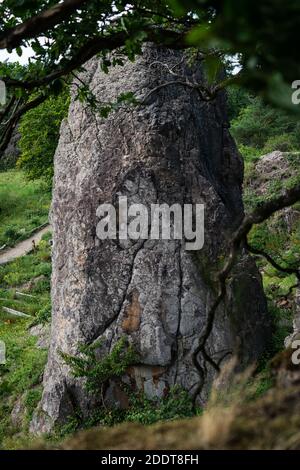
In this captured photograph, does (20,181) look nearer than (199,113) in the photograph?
No

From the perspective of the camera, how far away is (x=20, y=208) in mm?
31516

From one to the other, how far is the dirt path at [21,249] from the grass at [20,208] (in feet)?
1.17

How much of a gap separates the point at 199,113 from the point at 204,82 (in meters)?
0.84

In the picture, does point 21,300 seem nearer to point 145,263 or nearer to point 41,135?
point 41,135

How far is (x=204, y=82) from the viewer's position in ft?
38.4

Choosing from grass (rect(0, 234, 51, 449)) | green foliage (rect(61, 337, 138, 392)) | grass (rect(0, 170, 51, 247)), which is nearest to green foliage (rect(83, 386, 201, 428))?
green foliage (rect(61, 337, 138, 392))

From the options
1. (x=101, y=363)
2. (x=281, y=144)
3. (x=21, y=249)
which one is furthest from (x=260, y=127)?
(x=101, y=363)

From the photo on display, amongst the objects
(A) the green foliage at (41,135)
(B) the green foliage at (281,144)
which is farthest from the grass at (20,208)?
(B) the green foliage at (281,144)

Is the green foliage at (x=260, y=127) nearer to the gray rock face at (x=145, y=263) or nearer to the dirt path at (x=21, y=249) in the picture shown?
the dirt path at (x=21, y=249)

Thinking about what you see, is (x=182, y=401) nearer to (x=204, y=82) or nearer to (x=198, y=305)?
(x=198, y=305)

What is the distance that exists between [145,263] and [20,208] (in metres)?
22.3

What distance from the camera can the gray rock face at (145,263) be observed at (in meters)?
10.0

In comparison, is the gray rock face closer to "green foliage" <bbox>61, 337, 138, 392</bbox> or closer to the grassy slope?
"green foliage" <bbox>61, 337, 138, 392</bbox>

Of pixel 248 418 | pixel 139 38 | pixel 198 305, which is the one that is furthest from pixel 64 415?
pixel 248 418
